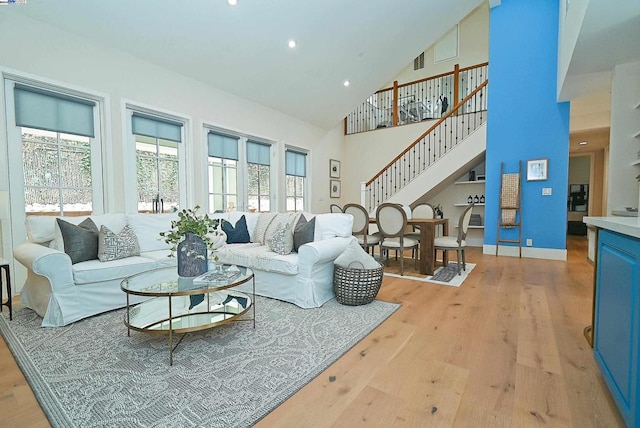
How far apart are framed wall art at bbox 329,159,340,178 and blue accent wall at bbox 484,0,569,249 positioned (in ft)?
11.8

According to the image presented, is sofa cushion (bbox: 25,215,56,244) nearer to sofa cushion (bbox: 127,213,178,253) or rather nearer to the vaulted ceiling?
sofa cushion (bbox: 127,213,178,253)

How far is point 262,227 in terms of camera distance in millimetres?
3785

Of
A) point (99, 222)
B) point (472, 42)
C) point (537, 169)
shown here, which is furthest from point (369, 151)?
point (99, 222)

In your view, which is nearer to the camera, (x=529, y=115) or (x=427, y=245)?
(x=427, y=245)

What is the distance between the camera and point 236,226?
12.8 ft

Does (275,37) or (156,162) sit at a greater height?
(275,37)

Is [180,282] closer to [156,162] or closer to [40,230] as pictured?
[40,230]

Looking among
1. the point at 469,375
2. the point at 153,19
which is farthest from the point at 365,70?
the point at 469,375

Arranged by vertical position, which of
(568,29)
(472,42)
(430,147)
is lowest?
(430,147)

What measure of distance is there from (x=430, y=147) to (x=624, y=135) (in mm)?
3121

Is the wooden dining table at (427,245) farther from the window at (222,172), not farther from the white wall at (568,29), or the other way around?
the window at (222,172)

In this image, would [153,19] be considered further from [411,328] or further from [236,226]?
[411,328]

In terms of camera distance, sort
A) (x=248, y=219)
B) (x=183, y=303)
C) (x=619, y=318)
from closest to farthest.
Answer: (x=619, y=318), (x=183, y=303), (x=248, y=219)

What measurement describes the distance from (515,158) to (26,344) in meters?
6.66
